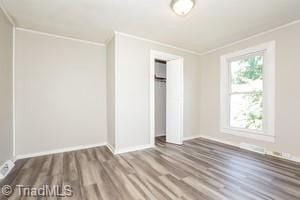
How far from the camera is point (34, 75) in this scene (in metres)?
2.92

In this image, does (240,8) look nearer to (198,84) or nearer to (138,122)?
(198,84)

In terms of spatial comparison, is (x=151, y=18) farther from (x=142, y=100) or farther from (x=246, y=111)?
Answer: (x=246, y=111)

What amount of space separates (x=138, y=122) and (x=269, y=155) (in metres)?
2.66

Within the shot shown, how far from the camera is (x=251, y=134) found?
326 cm

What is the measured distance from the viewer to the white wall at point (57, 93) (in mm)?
2834

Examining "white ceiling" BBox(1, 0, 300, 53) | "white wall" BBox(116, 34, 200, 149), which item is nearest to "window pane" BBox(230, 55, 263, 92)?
"white ceiling" BBox(1, 0, 300, 53)

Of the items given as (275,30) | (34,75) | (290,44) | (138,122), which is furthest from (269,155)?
(34,75)

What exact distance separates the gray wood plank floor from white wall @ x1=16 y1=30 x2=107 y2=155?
0.39m

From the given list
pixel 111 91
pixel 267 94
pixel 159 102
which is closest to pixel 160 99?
pixel 159 102

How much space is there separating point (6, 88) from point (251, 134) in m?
4.64

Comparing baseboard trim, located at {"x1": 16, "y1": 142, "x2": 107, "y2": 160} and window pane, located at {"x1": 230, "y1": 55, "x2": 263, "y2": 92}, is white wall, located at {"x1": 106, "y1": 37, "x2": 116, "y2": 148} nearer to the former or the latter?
baseboard trim, located at {"x1": 16, "y1": 142, "x2": 107, "y2": 160}

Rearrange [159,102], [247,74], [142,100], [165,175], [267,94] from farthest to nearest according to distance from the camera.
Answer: [159,102] < [247,74] < [142,100] < [267,94] < [165,175]

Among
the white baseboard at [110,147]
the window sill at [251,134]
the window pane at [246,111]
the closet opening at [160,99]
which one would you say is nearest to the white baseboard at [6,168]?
the white baseboard at [110,147]

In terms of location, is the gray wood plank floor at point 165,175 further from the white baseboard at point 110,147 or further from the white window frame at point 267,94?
the white window frame at point 267,94
